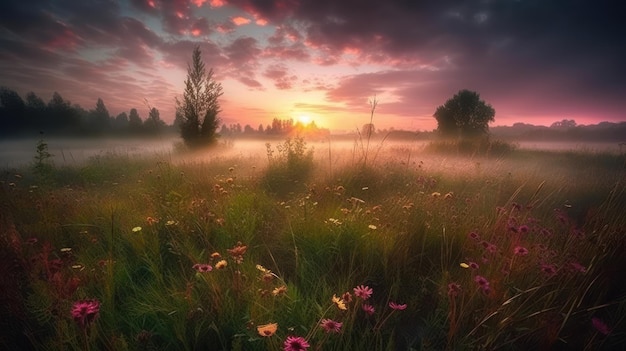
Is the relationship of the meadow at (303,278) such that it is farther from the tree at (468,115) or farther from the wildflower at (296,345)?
the tree at (468,115)

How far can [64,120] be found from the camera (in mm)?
47688

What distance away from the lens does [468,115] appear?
104ft

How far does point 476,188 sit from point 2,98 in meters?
73.3

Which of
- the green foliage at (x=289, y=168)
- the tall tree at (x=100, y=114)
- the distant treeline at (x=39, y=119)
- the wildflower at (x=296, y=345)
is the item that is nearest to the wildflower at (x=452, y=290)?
the wildflower at (x=296, y=345)

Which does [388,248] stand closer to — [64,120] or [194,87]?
[194,87]

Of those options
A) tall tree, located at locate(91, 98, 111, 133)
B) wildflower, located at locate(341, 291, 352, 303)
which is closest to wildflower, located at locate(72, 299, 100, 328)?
wildflower, located at locate(341, 291, 352, 303)

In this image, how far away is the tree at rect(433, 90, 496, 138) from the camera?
3145 cm

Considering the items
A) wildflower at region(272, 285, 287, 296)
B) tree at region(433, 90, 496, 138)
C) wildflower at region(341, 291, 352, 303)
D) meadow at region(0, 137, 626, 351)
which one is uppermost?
tree at region(433, 90, 496, 138)

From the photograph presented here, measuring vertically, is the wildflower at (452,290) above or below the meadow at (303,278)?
above

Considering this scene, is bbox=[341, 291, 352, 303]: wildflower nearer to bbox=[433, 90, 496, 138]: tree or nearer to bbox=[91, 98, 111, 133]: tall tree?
bbox=[433, 90, 496, 138]: tree

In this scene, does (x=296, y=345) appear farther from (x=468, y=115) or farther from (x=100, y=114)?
(x=100, y=114)

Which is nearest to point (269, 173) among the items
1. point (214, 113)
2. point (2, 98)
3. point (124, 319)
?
point (124, 319)

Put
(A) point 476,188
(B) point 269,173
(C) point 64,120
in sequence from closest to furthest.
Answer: (A) point 476,188 < (B) point 269,173 < (C) point 64,120

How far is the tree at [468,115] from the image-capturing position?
103 ft
